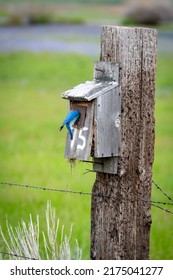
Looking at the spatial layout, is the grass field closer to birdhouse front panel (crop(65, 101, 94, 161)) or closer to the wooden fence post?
birdhouse front panel (crop(65, 101, 94, 161))

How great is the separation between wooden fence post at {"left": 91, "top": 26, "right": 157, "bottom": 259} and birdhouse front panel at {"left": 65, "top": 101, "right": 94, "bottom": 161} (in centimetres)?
18

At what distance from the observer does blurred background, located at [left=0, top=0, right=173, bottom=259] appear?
856 cm

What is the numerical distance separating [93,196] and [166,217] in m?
3.48

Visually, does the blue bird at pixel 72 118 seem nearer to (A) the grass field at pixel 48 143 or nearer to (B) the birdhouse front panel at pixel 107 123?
(B) the birdhouse front panel at pixel 107 123

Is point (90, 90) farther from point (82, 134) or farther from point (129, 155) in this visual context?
point (129, 155)

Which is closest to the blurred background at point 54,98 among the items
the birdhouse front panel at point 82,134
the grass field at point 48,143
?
the grass field at point 48,143

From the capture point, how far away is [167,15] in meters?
27.6

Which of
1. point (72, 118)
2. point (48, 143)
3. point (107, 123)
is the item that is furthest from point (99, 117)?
point (48, 143)

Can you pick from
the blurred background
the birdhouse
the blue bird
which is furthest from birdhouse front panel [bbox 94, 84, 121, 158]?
the blurred background

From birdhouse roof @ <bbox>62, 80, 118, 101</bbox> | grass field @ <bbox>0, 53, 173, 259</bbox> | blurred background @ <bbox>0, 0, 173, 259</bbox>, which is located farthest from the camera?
blurred background @ <bbox>0, 0, 173, 259</bbox>

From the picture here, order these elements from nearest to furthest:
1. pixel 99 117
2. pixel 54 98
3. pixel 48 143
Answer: pixel 99 117 < pixel 48 143 < pixel 54 98

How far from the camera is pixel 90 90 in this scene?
4773mm

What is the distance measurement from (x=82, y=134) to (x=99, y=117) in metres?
0.14
